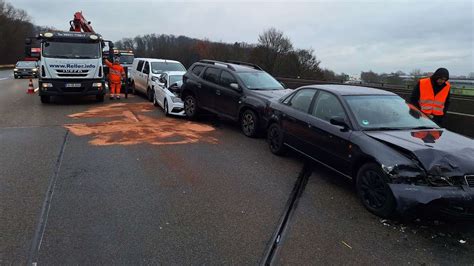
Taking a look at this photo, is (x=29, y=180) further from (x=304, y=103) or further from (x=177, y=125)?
(x=177, y=125)

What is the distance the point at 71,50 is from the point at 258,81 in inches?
327

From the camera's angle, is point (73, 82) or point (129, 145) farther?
point (73, 82)

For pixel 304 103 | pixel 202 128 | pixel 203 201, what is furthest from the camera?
pixel 202 128

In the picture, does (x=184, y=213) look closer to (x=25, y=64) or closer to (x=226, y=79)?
(x=226, y=79)

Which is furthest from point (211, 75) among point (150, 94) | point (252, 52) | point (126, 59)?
point (252, 52)

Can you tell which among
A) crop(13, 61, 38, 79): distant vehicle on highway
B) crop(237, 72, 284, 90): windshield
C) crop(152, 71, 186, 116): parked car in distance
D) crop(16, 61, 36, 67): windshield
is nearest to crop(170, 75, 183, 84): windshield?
crop(152, 71, 186, 116): parked car in distance

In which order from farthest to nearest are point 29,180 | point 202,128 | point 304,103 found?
1. point 202,128
2. point 304,103
3. point 29,180

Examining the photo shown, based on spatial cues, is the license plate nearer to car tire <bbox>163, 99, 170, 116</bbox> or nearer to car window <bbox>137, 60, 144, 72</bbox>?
car window <bbox>137, 60, 144, 72</bbox>

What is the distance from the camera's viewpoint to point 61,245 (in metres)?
3.82

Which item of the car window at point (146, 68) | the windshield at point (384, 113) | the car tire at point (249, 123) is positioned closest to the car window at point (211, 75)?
the car tire at point (249, 123)

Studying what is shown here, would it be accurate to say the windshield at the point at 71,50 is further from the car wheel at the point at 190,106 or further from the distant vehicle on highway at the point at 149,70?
the car wheel at the point at 190,106

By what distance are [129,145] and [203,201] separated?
3718 millimetres

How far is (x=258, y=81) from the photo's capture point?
10.1m

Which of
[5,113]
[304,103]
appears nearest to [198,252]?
[304,103]
